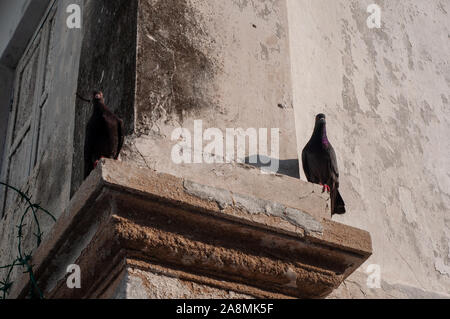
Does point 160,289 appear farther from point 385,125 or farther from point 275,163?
point 385,125

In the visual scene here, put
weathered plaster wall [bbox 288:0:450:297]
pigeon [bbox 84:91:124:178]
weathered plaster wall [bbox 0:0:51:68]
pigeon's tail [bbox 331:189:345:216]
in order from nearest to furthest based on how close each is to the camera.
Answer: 1. pigeon [bbox 84:91:124:178]
2. pigeon's tail [bbox 331:189:345:216]
3. weathered plaster wall [bbox 288:0:450:297]
4. weathered plaster wall [bbox 0:0:51:68]

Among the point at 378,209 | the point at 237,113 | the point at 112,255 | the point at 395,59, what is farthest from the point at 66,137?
the point at 395,59

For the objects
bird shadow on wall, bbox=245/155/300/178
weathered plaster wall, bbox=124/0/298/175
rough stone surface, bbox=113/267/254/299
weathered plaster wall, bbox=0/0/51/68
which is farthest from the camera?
weathered plaster wall, bbox=0/0/51/68

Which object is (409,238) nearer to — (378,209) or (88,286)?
(378,209)

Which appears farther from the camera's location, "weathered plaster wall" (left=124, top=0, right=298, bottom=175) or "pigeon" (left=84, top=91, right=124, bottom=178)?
"weathered plaster wall" (left=124, top=0, right=298, bottom=175)

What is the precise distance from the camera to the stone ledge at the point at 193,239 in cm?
269

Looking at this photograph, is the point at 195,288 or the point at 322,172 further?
the point at 322,172

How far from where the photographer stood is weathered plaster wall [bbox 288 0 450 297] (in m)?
3.62

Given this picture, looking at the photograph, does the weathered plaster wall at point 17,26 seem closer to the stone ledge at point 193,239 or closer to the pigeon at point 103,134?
the pigeon at point 103,134

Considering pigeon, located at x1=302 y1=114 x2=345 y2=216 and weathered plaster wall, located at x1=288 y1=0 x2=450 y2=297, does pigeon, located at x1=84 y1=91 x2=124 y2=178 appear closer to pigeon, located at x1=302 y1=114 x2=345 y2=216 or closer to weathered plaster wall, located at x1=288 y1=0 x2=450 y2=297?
pigeon, located at x1=302 y1=114 x2=345 y2=216

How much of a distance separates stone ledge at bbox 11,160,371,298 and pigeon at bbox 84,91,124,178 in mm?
197

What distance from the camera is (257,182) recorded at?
3043 mm

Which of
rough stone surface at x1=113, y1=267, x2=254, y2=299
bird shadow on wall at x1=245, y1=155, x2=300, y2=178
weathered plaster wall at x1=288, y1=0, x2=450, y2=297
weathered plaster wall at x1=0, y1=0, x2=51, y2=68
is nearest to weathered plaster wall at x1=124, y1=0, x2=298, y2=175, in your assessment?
bird shadow on wall at x1=245, y1=155, x2=300, y2=178

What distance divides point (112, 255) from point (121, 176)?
0.28 metres
